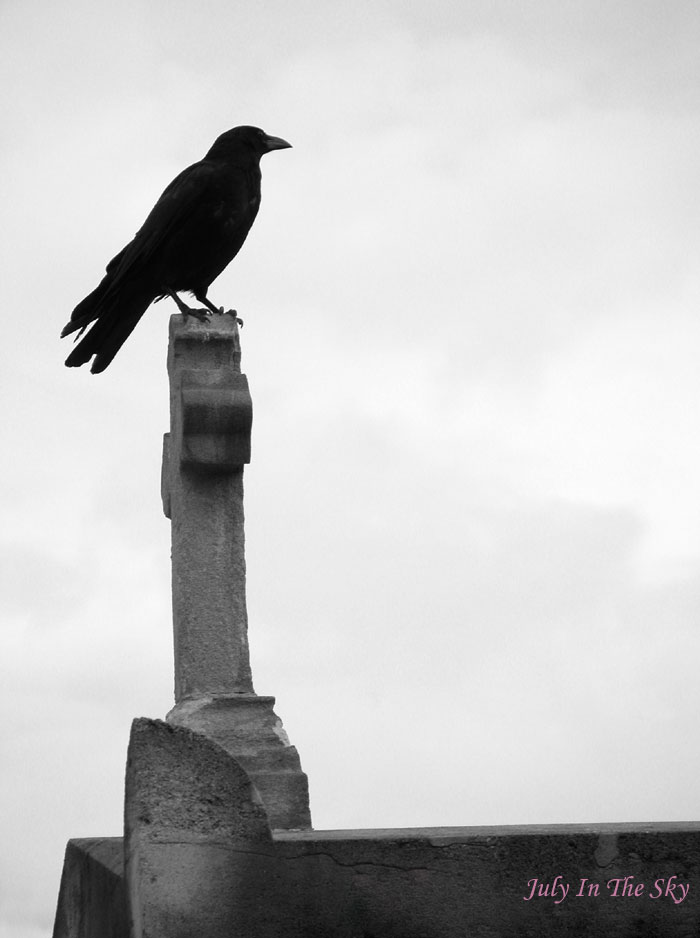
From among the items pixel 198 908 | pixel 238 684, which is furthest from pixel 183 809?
pixel 238 684

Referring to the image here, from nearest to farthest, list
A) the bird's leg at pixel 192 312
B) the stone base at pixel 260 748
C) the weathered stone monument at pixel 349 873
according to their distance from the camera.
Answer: the weathered stone monument at pixel 349 873
the stone base at pixel 260 748
the bird's leg at pixel 192 312

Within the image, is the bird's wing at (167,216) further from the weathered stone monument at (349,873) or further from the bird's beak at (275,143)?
the weathered stone monument at (349,873)

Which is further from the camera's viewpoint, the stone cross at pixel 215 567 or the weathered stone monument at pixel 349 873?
the stone cross at pixel 215 567

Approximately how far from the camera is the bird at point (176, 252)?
7.18 m

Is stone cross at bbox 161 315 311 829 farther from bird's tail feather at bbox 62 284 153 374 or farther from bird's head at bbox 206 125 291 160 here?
bird's head at bbox 206 125 291 160

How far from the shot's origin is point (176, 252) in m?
7.20

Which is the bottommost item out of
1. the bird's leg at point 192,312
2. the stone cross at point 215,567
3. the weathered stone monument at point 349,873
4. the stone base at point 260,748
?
the weathered stone monument at point 349,873

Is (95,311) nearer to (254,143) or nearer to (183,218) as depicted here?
(183,218)

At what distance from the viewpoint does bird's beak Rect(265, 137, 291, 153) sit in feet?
25.1

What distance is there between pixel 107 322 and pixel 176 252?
56 cm

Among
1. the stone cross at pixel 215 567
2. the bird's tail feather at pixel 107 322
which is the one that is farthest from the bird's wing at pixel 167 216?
the stone cross at pixel 215 567

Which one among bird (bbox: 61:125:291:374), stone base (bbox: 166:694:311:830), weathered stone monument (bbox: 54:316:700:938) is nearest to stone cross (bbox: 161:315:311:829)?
stone base (bbox: 166:694:311:830)

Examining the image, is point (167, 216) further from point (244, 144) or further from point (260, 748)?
point (260, 748)

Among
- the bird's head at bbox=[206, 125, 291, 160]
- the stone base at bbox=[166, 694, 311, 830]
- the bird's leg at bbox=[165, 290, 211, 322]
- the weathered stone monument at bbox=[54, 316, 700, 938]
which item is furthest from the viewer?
the bird's head at bbox=[206, 125, 291, 160]
